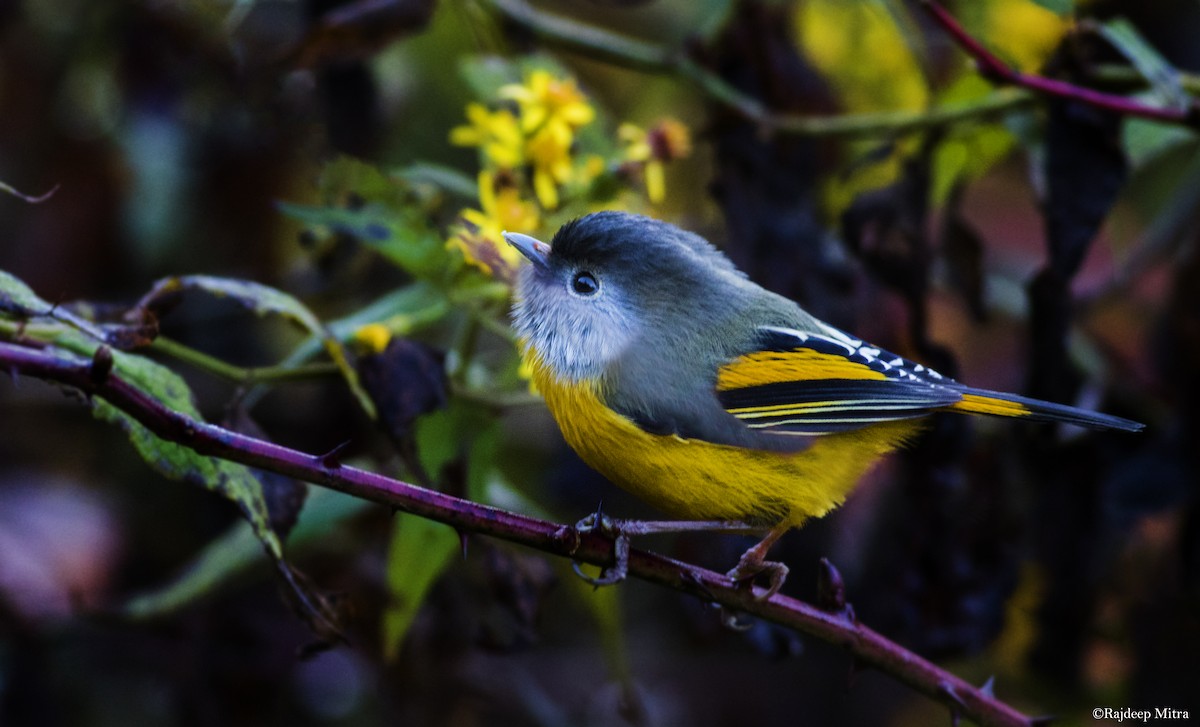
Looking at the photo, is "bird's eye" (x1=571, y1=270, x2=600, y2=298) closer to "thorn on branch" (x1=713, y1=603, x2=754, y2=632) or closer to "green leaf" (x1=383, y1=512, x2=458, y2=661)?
"green leaf" (x1=383, y1=512, x2=458, y2=661)

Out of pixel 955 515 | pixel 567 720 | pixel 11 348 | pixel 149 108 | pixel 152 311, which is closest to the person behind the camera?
pixel 11 348

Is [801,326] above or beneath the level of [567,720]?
above

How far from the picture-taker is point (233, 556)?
2.30 meters

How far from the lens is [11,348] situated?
1.28 m

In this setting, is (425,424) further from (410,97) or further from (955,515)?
(410,97)

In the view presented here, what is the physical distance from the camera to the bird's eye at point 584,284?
6.72ft

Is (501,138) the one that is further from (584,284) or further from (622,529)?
(622,529)

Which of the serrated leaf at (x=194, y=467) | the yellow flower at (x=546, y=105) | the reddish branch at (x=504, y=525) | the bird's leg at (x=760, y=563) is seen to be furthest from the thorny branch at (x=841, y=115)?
the serrated leaf at (x=194, y=467)

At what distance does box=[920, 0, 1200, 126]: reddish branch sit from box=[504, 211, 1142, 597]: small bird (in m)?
0.61

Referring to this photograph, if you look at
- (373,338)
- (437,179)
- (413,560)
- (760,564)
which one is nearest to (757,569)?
(760,564)

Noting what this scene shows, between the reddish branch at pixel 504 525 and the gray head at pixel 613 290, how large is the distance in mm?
420

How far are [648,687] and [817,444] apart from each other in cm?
241

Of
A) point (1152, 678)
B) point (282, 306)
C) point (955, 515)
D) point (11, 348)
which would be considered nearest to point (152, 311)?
point (282, 306)

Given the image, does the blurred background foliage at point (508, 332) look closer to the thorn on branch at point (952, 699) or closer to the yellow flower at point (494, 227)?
the yellow flower at point (494, 227)
